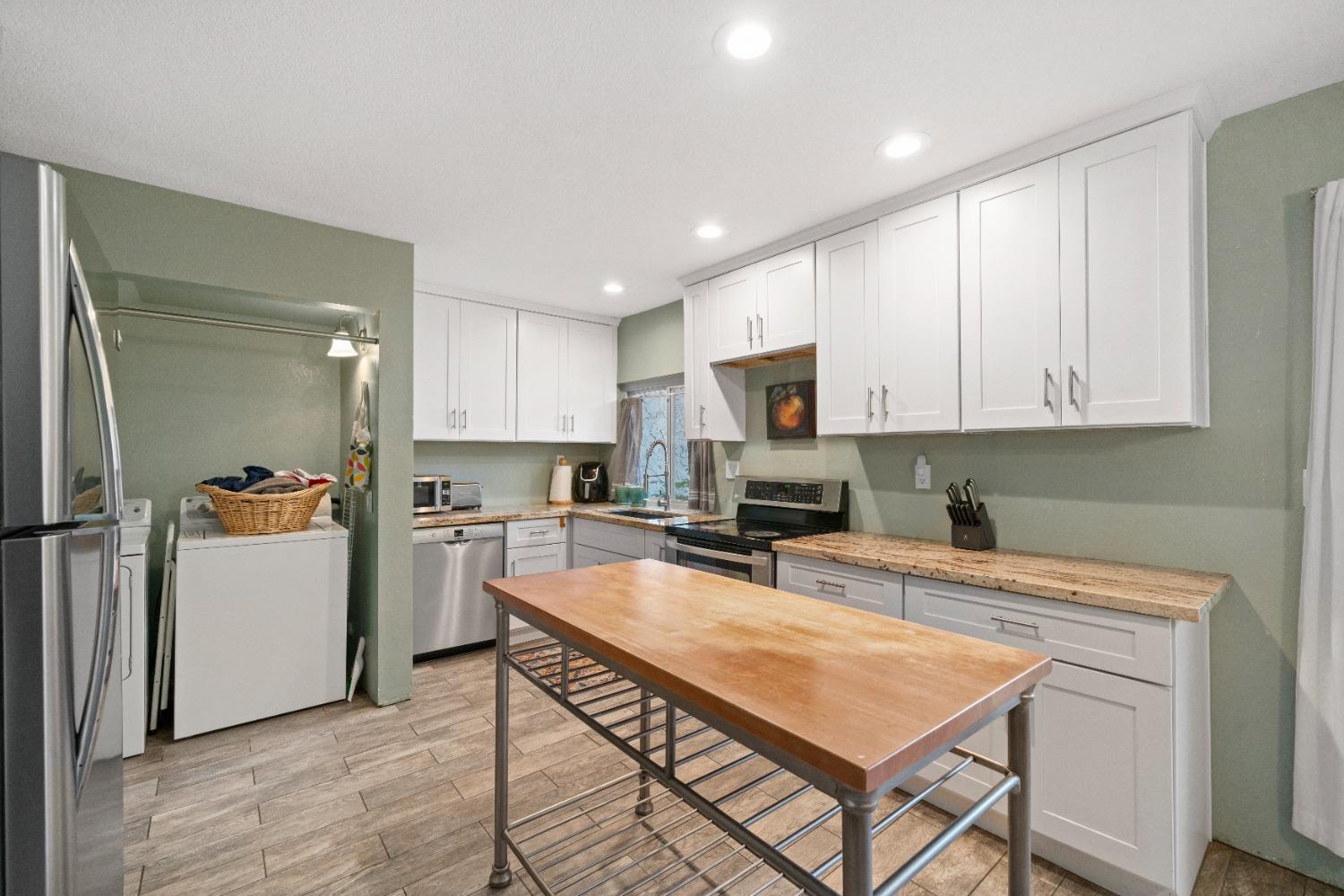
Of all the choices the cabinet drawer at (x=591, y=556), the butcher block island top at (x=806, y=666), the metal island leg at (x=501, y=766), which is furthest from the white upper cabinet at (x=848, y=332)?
the metal island leg at (x=501, y=766)

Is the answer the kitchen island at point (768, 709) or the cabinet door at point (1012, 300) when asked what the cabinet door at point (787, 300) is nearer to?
the cabinet door at point (1012, 300)

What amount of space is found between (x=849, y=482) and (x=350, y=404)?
286cm

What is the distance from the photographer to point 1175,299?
1847 millimetres

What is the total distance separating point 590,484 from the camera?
4.73 m

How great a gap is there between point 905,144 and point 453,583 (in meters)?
3.27

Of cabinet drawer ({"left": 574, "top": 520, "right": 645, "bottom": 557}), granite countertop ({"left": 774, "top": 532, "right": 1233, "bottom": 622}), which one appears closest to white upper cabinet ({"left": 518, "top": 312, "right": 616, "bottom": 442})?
cabinet drawer ({"left": 574, "top": 520, "right": 645, "bottom": 557})

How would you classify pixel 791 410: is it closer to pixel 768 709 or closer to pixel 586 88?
pixel 586 88

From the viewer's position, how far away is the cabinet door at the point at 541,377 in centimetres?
429

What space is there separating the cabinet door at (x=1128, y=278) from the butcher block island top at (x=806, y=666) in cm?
126

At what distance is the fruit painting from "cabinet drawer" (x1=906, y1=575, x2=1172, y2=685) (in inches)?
52.4

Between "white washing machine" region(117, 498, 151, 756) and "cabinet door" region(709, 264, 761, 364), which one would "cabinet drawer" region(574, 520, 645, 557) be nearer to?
"cabinet door" region(709, 264, 761, 364)

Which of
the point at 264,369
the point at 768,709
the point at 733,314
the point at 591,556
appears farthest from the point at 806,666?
→ the point at 264,369

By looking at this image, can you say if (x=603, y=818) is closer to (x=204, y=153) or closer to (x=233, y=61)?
(x=233, y=61)

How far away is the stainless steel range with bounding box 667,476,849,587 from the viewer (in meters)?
2.81
